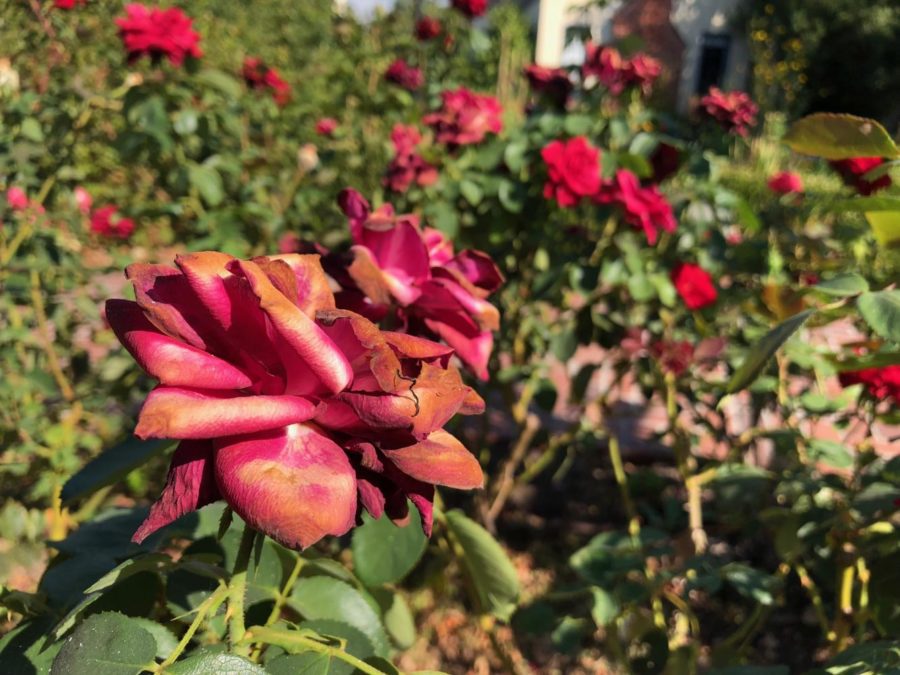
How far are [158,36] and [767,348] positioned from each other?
146 cm

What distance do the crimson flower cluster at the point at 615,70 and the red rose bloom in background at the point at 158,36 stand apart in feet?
3.32

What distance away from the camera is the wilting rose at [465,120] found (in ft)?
5.43

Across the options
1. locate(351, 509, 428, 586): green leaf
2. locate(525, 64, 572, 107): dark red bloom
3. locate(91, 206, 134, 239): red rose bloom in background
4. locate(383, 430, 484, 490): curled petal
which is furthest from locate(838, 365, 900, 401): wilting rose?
locate(91, 206, 134, 239): red rose bloom in background

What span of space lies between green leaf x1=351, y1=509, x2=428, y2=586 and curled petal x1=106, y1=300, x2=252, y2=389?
34 cm

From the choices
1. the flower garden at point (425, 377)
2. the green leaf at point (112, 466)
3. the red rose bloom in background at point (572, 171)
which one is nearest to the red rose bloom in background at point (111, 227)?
the flower garden at point (425, 377)

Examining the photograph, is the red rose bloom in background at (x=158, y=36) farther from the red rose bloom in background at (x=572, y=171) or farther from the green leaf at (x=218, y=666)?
the green leaf at (x=218, y=666)

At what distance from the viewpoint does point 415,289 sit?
0.67m

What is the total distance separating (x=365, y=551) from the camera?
2.35ft

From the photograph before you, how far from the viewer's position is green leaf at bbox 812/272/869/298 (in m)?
0.71

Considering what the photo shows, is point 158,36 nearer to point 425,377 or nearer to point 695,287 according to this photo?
point 695,287

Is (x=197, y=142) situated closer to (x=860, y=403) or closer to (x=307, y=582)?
(x=307, y=582)

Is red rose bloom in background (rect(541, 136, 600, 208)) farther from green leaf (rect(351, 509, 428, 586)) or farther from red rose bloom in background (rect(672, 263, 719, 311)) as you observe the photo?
green leaf (rect(351, 509, 428, 586))

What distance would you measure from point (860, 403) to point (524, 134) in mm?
934

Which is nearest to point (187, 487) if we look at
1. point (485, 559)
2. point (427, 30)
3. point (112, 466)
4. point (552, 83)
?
point (112, 466)
